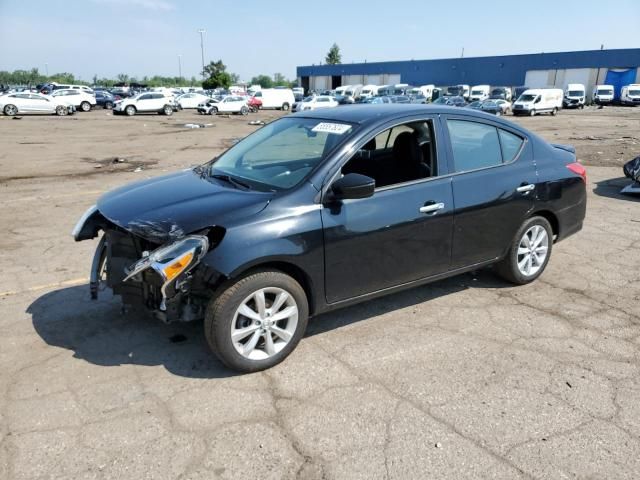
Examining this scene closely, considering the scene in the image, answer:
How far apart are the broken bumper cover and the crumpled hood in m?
0.09

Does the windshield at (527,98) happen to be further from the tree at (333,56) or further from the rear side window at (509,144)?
the tree at (333,56)

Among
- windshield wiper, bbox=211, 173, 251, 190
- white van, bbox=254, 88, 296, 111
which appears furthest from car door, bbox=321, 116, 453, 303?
white van, bbox=254, 88, 296, 111

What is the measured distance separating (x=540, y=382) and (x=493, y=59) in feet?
248

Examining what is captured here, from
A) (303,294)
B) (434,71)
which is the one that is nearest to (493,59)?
(434,71)

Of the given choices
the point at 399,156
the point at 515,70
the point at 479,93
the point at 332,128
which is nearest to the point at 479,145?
the point at 399,156

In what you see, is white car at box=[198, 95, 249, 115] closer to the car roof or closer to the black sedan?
the black sedan

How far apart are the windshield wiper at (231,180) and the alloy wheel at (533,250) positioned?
2.66 metres

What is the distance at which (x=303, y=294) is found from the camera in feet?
11.6

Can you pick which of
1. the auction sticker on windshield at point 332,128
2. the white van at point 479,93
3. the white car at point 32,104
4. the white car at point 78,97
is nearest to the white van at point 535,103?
the white van at point 479,93

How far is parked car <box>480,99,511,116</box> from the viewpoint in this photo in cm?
3672

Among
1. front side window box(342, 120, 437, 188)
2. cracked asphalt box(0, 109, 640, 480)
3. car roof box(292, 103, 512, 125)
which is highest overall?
car roof box(292, 103, 512, 125)

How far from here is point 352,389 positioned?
3318 millimetres

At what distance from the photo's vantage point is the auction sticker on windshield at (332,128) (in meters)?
3.94

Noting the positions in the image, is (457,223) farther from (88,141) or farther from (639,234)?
(88,141)
